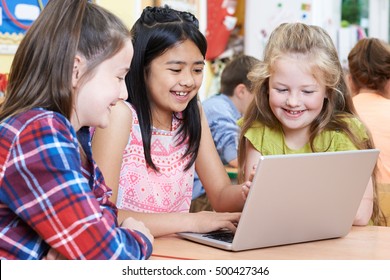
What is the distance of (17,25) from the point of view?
9.84 feet

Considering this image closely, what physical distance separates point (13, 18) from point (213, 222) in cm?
169

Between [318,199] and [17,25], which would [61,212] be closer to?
[318,199]

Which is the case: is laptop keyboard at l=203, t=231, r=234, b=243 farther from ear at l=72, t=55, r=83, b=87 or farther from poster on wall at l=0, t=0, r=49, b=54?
poster on wall at l=0, t=0, r=49, b=54

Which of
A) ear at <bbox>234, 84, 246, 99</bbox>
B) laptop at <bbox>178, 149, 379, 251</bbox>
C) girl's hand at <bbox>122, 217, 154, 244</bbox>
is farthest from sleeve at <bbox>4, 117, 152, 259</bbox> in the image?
ear at <bbox>234, 84, 246, 99</bbox>

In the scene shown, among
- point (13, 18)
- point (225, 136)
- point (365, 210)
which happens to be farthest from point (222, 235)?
point (225, 136)

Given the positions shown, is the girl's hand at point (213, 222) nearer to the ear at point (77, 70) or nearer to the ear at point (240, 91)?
the ear at point (77, 70)

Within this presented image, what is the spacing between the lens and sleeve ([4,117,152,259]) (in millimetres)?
1223

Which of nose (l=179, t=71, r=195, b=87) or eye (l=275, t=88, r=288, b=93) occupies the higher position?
nose (l=179, t=71, r=195, b=87)

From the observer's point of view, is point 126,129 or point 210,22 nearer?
point 126,129

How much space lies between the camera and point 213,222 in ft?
5.42

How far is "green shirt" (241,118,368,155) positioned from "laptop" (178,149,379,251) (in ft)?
1.21

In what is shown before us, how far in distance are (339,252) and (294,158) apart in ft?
0.85

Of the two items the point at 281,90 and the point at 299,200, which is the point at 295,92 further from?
the point at 299,200
